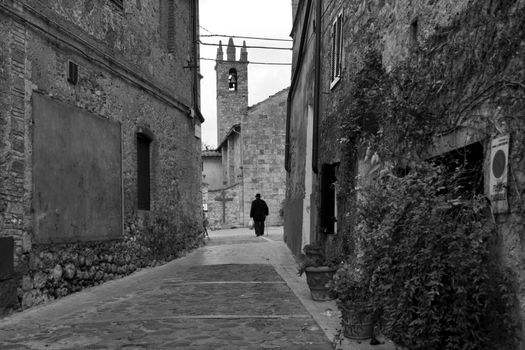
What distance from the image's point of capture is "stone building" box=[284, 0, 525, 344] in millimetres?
3186

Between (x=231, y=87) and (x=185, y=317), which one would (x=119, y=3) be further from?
(x=231, y=87)

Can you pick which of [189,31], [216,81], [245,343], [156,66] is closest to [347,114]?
[245,343]

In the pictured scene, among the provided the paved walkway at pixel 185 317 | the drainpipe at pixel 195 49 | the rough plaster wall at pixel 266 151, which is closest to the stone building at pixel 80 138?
the paved walkway at pixel 185 317

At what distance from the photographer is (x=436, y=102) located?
13.7 ft

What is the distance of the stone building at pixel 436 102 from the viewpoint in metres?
3.19

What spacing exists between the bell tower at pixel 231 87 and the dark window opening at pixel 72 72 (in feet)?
103

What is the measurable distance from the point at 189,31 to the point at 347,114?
9.03 meters

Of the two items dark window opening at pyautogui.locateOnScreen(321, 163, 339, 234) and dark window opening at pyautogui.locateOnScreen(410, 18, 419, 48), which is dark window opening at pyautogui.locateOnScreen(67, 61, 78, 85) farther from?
dark window opening at pyautogui.locateOnScreen(410, 18, 419, 48)

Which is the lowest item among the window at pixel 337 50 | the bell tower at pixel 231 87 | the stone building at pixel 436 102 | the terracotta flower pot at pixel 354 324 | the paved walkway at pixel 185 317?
the paved walkway at pixel 185 317

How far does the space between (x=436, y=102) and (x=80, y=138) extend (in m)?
5.42

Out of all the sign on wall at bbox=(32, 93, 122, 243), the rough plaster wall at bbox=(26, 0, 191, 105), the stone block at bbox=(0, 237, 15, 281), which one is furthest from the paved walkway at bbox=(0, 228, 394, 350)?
the rough plaster wall at bbox=(26, 0, 191, 105)

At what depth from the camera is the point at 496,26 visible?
3.38m

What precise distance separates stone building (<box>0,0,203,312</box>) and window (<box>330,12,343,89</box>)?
12.3 ft

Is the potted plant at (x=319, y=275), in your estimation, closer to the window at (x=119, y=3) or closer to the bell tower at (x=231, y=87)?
the window at (x=119, y=3)
